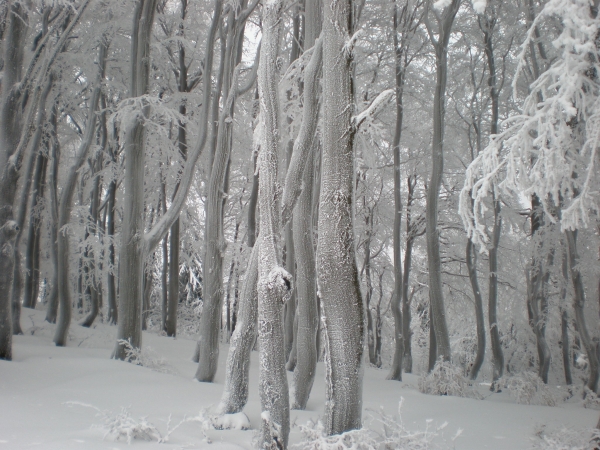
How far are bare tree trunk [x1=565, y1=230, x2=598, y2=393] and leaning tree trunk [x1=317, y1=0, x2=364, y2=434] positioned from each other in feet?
19.3

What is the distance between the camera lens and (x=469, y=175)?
11.6 feet

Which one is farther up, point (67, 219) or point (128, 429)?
point (67, 219)

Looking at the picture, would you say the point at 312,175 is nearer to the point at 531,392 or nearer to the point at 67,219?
the point at 531,392

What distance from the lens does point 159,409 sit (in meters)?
4.85

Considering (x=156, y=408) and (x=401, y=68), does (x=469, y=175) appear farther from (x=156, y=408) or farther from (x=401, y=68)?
(x=401, y=68)

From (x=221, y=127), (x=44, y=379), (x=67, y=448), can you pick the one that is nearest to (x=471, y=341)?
(x=221, y=127)

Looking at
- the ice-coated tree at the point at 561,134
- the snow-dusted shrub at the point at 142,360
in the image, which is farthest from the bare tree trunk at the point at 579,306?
the snow-dusted shrub at the point at 142,360

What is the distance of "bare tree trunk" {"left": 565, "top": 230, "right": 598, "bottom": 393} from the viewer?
8.05 m

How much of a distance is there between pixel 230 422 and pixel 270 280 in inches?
63.9

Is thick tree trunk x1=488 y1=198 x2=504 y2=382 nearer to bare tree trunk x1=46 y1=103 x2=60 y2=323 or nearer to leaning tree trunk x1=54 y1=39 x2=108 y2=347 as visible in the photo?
leaning tree trunk x1=54 y1=39 x2=108 y2=347

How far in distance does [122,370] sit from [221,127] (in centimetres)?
380

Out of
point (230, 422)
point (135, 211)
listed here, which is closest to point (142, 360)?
point (135, 211)

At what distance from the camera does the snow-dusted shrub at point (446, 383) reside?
301 inches

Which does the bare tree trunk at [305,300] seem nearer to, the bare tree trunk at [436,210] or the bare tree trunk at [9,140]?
the bare tree trunk at [436,210]
